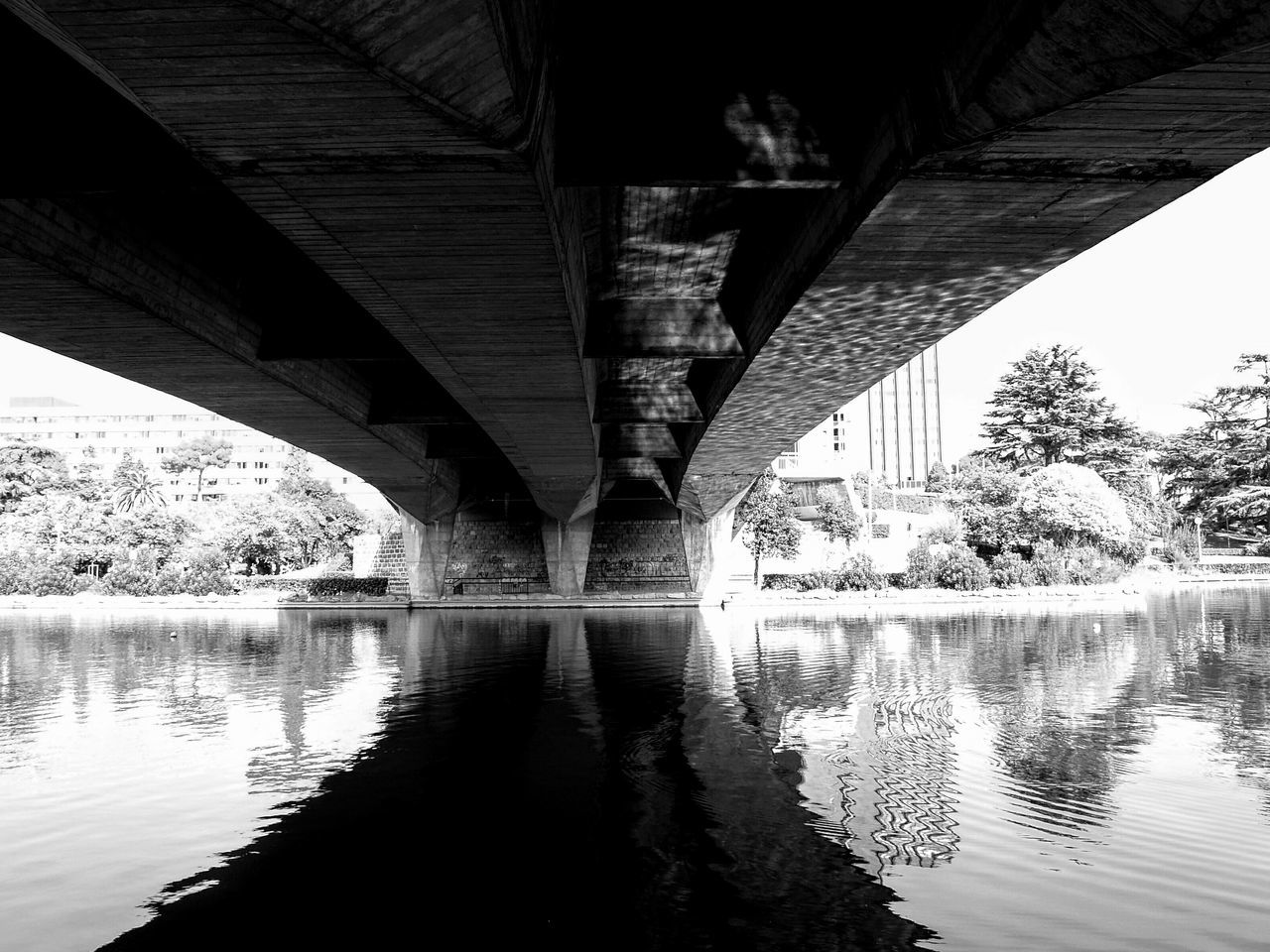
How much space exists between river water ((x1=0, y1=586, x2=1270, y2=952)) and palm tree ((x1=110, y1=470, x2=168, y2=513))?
54382 millimetres

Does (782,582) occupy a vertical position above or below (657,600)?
above

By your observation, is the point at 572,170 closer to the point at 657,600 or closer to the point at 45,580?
the point at 657,600

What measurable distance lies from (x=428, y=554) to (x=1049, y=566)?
3113cm

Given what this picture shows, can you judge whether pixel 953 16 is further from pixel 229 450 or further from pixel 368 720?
pixel 229 450

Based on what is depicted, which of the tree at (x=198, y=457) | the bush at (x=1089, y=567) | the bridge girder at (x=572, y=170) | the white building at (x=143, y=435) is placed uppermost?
the white building at (x=143, y=435)

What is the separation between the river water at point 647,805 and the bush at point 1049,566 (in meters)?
23.8

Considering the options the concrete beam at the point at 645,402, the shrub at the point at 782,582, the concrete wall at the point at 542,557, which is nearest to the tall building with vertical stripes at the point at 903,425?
the shrub at the point at 782,582

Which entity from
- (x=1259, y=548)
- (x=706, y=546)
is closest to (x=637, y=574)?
(x=706, y=546)

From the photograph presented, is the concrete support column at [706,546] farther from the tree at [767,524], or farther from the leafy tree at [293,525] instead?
the leafy tree at [293,525]

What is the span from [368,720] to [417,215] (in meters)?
9.91

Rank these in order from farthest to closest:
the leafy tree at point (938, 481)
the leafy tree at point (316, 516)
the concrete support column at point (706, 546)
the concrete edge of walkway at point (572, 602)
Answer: the leafy tree at point (938, 481)
the leafy tree at point (316, 516)
the concrete support column at point (706, 546)
the concrete edge of walkway at point (572, 602)

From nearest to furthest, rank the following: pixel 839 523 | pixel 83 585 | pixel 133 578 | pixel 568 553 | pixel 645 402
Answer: pixel 645 402 < pixel 568 553 < pixel 133 578 < pixel 83 585 < pixel 839 523

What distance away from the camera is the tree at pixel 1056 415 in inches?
2421

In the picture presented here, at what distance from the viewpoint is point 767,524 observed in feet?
163
